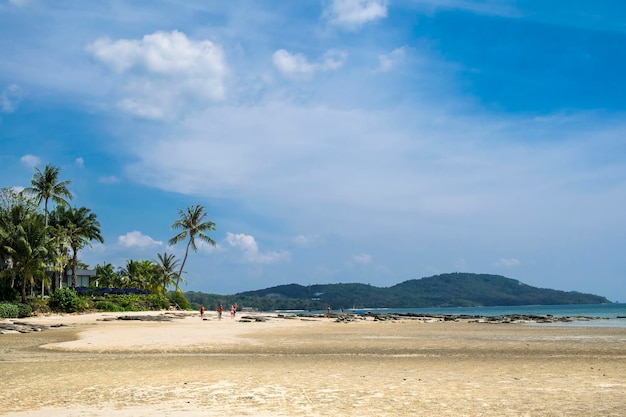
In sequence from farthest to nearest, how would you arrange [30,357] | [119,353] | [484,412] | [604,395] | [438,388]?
[119,353], [30,357], [438,388], [604,395], [484,412]

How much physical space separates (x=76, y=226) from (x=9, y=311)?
29546 millimetres

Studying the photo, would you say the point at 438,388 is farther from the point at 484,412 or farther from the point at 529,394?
the point at 484,412

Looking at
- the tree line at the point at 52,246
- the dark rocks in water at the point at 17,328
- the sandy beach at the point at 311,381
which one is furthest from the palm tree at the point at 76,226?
the sandy beach at the point at 311,381

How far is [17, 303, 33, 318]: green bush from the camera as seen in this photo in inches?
1745

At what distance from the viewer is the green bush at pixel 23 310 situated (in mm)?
44312

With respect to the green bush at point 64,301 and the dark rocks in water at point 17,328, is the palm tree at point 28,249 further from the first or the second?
the dark rocks in water at point 17,328

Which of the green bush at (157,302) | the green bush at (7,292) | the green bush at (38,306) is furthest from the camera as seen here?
the green bush at (157,302)

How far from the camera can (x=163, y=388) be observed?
487 inches

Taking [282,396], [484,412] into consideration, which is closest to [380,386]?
[282,396]

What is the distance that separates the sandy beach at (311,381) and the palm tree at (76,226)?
161 ft

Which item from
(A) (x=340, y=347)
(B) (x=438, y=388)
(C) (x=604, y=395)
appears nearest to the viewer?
(C) (x=604, y=395)

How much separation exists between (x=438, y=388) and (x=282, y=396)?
359 cm

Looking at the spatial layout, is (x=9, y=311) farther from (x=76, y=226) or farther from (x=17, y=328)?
(x=76, y=226)

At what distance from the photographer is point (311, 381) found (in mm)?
13383
